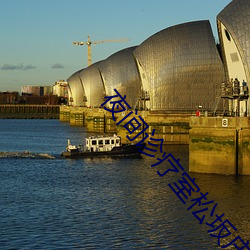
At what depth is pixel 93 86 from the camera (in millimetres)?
127812

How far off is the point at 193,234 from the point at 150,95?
4858 cm

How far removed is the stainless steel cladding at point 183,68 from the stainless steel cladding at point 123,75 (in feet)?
49.9

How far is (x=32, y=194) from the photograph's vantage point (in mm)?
38000

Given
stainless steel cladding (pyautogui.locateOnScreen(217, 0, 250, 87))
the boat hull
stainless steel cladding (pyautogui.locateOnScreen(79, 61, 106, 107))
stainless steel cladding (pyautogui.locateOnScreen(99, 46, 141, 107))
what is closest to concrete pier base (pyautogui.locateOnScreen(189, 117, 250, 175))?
stainless steel cladding (pyautogui.locateOnScreen(217, 0, 250, 87))

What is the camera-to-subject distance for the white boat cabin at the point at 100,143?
5828 cm

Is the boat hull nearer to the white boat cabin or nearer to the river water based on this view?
the white boat cabin

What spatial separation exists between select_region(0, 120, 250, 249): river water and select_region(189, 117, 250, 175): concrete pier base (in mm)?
879

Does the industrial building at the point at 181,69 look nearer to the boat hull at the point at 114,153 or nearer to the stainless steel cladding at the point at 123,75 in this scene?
the stainless steel cladding at the point at 123,75

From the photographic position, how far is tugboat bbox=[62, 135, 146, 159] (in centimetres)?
5756

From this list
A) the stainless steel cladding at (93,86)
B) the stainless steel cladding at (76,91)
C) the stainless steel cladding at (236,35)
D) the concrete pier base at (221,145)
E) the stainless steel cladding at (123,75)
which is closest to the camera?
the concrete pier base at (221,145)

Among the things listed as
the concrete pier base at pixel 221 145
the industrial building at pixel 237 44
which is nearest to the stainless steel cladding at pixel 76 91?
the industrial building at pixel 237 44

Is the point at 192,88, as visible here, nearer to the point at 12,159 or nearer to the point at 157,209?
the point at 12,159

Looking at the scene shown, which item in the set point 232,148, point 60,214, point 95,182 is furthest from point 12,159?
point 60,214


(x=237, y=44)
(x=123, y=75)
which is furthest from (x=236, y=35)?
(x=123, y=75)
